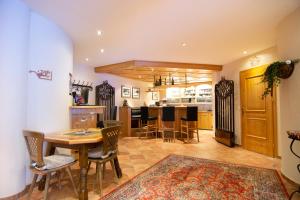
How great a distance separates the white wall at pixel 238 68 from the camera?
14.1ft

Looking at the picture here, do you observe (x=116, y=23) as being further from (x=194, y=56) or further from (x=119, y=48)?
(x=194, y=56)

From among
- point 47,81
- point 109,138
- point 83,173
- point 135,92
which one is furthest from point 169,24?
point 135,92

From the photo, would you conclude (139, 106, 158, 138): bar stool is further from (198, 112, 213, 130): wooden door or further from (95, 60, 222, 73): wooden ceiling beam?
(198, 112, 213, 130): wooden door

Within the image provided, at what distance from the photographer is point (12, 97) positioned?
7.41ft

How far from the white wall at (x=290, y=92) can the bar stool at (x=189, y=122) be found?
278cm

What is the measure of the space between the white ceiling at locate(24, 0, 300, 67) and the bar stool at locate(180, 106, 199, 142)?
6.00 feet

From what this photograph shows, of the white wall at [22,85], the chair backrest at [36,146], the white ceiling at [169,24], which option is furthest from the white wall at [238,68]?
the chair backrest at [36,146]

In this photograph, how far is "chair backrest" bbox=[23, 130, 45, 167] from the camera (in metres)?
1.95

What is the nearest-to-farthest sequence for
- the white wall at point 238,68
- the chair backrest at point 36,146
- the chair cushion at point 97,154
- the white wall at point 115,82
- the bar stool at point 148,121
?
the chair backrest at point 36,146 < the chair cushion at point 97,154 < the white wall at point 238,68 < the white wall at point 115,82 < the bar stool at point 148,121

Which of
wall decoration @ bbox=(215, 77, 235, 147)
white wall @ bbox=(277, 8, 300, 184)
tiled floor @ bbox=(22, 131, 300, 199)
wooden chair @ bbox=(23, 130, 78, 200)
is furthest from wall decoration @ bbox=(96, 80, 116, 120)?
white wall @ bbox=(277, 8, 300, 184)

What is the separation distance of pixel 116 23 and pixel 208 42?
204 cm

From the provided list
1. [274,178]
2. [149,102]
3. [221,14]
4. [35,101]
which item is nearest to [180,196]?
[274,178]

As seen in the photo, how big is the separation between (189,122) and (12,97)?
4993 millimetres

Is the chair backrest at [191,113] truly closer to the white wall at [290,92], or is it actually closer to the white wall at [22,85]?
the white wall at [290,92]
